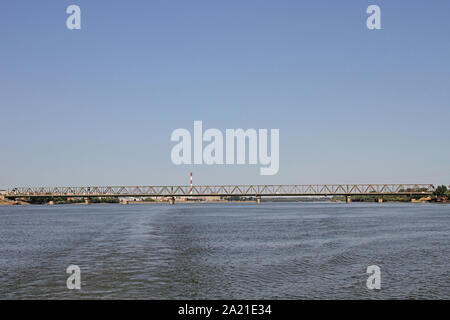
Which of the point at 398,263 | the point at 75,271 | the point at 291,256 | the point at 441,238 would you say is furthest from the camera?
the point at 441,238

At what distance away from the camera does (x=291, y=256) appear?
3900 centimetres

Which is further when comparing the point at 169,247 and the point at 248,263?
the point at 169,247

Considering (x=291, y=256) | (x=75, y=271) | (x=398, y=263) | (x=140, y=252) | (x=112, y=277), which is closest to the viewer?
(x=112, y=277)

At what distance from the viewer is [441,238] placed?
54000 millimetres

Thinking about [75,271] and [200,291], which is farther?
[75,271]

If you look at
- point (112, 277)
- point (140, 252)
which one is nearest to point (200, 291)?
point (112, 277)

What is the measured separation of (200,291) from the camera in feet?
85.5
